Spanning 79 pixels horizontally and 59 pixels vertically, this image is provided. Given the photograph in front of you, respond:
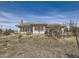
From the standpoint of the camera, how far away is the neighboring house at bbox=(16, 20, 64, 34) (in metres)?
6.71

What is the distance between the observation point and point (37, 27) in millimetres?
6734

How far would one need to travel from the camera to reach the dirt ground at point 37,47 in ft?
22.1

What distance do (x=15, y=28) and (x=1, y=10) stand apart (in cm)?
64

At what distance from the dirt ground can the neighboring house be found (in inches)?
7.5

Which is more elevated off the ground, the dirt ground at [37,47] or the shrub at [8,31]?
the shrub at [8,31]

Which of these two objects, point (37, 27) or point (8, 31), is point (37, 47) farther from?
point (8, 31)

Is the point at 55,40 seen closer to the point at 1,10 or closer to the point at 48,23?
the point at 48,23

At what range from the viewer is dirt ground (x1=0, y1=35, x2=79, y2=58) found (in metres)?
6.73

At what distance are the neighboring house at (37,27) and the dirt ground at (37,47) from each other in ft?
0.62

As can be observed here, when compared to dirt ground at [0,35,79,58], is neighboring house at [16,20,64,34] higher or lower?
higher

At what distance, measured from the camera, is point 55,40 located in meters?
6.73

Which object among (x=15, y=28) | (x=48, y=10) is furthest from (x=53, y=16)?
(x=15, y=28)

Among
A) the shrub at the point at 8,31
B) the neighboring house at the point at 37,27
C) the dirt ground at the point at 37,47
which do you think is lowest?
the dirt ground at the point at 37,47

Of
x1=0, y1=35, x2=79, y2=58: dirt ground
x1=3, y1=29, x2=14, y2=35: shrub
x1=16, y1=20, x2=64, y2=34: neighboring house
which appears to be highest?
x1=16, y1=20, x2=64, y2=34: neighboring house
